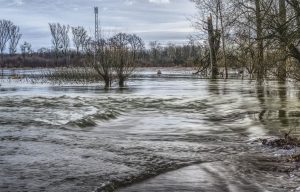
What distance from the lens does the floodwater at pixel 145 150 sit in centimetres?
744

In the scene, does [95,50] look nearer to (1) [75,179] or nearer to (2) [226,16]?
(2) [226,16]

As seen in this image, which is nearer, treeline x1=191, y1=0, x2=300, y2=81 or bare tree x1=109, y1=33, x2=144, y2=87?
treeline x1=191, y1=0, x2=300, y2=81

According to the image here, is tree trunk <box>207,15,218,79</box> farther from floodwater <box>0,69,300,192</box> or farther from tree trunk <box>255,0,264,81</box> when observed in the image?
floodwater <box>0,69,300,192</box>

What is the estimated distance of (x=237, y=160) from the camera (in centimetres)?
914

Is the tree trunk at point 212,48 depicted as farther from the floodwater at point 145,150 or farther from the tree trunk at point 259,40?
the floodwater at point 145,150

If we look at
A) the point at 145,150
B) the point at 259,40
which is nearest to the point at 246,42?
the point at 259,40

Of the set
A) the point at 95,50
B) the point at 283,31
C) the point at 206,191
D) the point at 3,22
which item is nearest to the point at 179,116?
the point at 283,31

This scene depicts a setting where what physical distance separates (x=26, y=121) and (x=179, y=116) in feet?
16.3

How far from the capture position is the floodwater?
7.44 metres

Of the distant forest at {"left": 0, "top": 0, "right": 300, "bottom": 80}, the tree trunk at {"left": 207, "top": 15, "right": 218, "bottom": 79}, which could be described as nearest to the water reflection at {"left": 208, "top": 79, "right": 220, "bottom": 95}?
the distant forest at {"left": 0, "top": 0, "right": 300, "bottom": 80}

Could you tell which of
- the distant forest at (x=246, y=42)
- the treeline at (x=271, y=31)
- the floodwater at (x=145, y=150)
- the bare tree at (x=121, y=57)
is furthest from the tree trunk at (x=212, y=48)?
the floodwater at (x=145, y=150)

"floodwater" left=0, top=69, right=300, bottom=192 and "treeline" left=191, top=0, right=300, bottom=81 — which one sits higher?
"treeline" left=191, top=0, right=300, bottom=81

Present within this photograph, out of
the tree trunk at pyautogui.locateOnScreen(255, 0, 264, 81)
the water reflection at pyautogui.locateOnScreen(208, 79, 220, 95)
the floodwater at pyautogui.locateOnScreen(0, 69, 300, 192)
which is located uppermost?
the tree trunk at pyautogui.locateOnScreen(255, 0, 264, 81)

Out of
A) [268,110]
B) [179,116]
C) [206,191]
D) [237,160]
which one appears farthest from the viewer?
[268,110]
